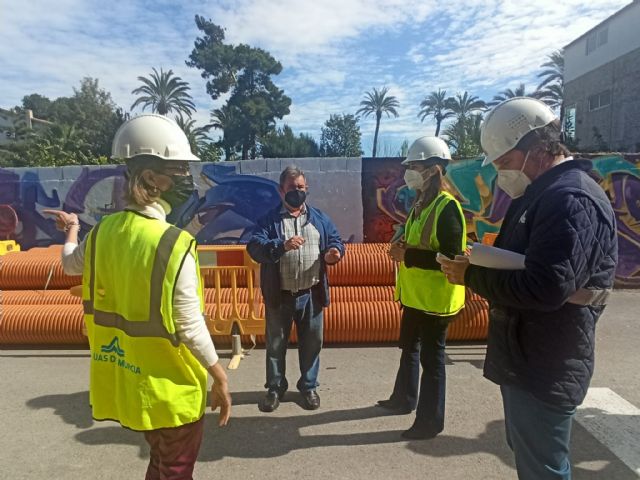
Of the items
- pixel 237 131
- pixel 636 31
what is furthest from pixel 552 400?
pixel 237 131

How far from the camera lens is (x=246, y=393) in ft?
14.3

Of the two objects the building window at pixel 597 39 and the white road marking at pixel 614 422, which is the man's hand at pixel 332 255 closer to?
the white road marking at pixel 614 422

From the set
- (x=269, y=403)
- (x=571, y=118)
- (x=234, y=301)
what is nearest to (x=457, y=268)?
(x=269, y=403)

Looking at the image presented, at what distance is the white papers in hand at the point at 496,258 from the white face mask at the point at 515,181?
365mm

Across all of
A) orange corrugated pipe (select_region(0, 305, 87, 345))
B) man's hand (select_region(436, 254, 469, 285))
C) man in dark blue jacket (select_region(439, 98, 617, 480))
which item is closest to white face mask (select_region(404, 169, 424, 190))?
man in dark blue jacket (select_region(439, 98, 617, 480))

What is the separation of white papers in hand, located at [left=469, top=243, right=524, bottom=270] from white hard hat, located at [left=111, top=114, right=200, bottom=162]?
1.31 meters

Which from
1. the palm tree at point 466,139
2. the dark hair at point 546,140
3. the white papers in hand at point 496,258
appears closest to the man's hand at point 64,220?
the white papers in hand at point 496,258

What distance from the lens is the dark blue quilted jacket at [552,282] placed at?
5.49 feet

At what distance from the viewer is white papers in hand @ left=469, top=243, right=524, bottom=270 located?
181cm

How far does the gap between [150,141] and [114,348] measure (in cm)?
89

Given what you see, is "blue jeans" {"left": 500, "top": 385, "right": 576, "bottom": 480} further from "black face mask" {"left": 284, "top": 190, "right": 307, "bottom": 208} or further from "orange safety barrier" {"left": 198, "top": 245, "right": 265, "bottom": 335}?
"orange safety barrier" {"left": 198, "top": 245, "right": 265, "bottom": 335}

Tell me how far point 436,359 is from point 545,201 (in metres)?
1.97

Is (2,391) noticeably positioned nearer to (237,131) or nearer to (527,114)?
(527,114)

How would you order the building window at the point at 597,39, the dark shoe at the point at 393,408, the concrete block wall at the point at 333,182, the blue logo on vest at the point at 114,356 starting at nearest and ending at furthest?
the blue logo on vest at the point at 114,356 < the dark shoe at the point at 393,408 < the concrete block wall at the point at 333,182 < the building window at the point at 597,39
